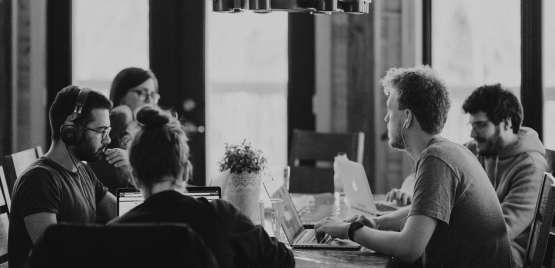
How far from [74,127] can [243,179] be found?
59cm

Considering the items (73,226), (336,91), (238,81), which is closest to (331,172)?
(336,91)

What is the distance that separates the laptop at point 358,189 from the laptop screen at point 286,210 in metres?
0.41

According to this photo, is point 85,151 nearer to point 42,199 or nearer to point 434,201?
point 42,199

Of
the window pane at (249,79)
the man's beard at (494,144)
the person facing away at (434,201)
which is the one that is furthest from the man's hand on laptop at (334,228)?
the window pane at (249,79)

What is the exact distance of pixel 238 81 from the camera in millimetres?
4656

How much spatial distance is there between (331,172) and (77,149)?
1.80m

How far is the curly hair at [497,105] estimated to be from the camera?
3.05 meters

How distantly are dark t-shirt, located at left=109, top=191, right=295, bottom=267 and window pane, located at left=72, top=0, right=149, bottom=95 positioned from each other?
3.04 m

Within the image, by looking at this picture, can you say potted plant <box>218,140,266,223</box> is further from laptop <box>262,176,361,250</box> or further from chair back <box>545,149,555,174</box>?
chair back <box>545,149,555,174</box>

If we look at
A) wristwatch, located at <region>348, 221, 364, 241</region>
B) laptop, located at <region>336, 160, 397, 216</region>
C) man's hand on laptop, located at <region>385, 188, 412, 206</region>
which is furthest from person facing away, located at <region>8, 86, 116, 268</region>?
man's hand on laptop, located at <region>385, 188, 412, 206</region>

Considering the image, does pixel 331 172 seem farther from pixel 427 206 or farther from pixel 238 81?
pixel 427 206

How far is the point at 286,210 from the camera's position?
96.5 inches

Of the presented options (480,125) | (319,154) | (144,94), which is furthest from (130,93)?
(480,125)

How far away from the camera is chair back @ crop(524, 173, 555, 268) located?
2.21m
